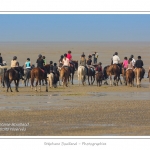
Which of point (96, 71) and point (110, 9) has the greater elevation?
point (110, 9)

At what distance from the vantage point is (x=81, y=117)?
18391 millimetres

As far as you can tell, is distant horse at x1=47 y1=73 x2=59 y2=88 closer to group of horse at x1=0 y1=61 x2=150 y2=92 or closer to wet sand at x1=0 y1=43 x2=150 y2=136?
group of horse at x1=0 y1=61 x2=150 y2=92

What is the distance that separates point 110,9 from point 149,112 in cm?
492

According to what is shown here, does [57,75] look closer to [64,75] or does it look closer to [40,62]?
[64,75]

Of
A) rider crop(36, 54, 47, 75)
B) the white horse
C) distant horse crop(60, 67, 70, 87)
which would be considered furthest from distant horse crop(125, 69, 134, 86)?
rider crop(36, 54, 47, 75)

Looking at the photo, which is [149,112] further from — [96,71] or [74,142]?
[96,71]

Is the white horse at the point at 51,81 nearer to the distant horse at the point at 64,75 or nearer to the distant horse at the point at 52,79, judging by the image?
the distant horse at the point at 52,79

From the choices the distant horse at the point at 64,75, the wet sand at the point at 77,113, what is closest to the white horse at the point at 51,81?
the distant horse at the point at 64,75

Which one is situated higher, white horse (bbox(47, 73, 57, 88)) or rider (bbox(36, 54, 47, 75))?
rider (bbox(36, 54, 47, 75))

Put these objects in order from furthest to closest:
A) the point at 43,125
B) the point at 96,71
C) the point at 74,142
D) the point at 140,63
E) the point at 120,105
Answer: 1. the point at 96,71
2. the point at 140,63
3. the point at 120,105
4. the point at 43,125
5. the point at 74,142

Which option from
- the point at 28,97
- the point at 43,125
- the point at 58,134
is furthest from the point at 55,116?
the point at 28,97

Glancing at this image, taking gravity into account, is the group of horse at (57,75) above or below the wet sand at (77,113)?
above

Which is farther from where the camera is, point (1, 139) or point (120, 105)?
point (120, 105)

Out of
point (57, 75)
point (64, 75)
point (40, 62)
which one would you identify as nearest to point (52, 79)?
point (57, 75)
